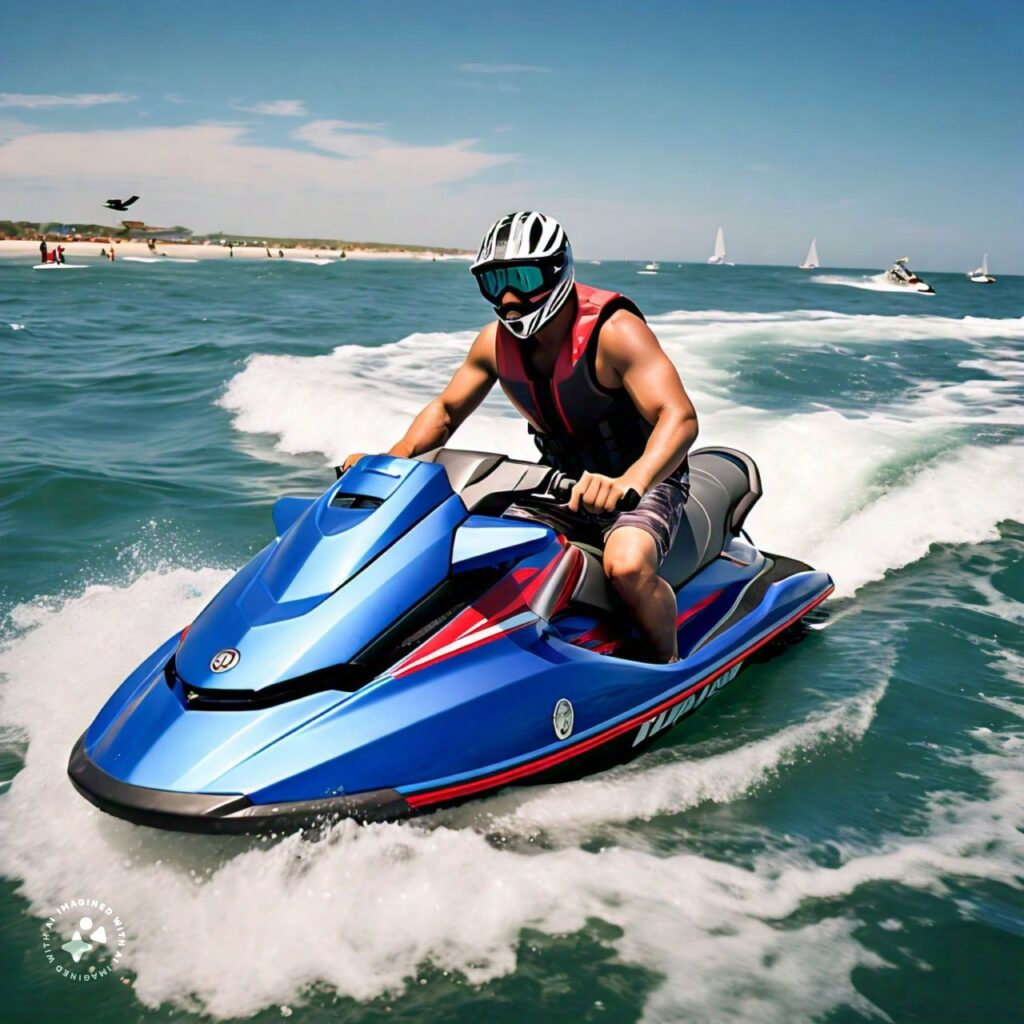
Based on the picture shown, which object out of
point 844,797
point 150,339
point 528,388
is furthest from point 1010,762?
point 150,339

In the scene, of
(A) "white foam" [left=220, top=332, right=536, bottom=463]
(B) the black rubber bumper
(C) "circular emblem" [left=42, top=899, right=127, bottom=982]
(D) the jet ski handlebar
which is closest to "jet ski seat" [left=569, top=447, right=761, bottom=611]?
(D) the jet ski handlebar

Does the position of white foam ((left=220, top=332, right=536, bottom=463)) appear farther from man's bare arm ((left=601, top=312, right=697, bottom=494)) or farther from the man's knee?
the man's knee

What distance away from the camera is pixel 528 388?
3309 millimetres

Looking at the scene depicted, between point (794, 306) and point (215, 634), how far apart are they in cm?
2714

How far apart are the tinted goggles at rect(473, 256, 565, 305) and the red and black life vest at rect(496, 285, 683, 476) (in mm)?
213

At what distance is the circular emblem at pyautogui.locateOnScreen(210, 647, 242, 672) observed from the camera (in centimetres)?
233

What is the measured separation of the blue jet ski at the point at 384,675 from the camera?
222 cm

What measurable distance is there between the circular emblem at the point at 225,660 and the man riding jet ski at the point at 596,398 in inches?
39.2

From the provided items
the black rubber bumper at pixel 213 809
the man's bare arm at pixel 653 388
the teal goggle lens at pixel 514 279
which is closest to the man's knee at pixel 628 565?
the man's bare arm at pixel 653 388

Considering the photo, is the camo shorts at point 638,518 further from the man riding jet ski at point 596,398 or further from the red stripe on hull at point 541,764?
the red stripe on hull at point 541,764

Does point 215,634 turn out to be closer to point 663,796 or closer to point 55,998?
point 55,998

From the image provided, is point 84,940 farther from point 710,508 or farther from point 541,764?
point 710,508

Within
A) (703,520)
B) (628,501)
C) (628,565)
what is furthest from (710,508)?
(628,501)

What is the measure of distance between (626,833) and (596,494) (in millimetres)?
959
